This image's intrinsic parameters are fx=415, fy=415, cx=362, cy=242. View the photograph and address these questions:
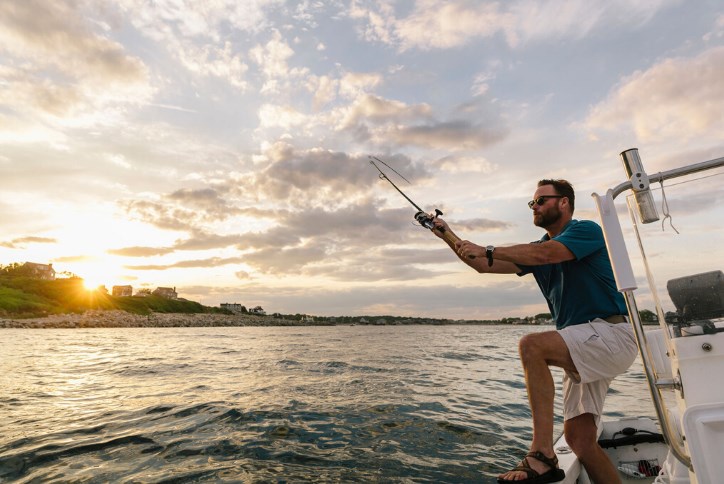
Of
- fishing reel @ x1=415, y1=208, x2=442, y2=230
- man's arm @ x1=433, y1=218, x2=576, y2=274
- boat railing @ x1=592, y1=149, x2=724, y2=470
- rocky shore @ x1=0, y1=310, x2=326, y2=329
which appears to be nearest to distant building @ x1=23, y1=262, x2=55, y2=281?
rocky shore @ x1=0, y1=310, x2=326, y2=329

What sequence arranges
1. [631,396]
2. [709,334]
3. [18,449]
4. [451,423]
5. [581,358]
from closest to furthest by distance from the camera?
[709,334] → [581,358] → [18,449] → [451,423] → [631,396]

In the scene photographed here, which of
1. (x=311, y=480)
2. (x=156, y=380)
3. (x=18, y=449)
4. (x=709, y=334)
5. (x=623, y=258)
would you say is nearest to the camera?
(x=709, y=334)

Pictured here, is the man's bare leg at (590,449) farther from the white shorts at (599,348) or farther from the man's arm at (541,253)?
the man's arm at (541,253)

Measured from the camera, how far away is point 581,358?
10.7 feet

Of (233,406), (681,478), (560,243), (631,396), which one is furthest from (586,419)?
(631,396)

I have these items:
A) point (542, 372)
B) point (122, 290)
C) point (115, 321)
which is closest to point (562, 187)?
point (542, 372)

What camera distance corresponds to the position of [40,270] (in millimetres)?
157250

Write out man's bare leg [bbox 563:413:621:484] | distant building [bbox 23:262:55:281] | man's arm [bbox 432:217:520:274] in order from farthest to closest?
1. distant building [bbox 23:262:55:281]
2. man's arm [bbox 432:217:520:274]
3. man's bare leg [bbox 563:413:621:484]

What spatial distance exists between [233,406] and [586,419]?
661 centimetres

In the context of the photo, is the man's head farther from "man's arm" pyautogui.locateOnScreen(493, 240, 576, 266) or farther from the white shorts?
the white shorts

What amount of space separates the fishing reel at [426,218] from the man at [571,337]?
0.62 metres

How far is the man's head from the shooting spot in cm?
392

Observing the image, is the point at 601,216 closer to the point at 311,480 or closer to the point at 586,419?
the point at 586,419

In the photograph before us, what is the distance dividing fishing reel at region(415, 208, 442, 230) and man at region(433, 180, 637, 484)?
618 mm
